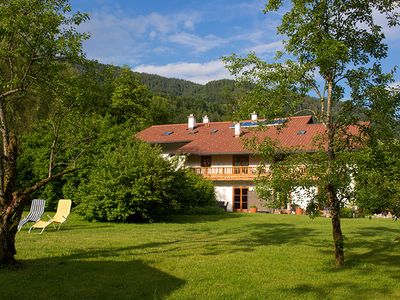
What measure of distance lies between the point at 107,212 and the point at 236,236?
6.91 metres

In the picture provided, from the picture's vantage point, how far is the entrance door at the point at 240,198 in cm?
3297

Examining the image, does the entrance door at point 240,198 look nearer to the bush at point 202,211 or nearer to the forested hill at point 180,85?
the bush at point 202,211

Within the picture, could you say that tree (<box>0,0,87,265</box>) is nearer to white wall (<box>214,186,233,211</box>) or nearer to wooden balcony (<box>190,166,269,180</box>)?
wooden balcony (<box>190,166,269,180</box>)

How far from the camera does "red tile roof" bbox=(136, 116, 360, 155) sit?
107ft

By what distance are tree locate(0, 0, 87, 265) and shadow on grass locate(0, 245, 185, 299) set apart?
34.0 inches

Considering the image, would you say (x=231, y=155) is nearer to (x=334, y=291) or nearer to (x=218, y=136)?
(x=218, y=136)

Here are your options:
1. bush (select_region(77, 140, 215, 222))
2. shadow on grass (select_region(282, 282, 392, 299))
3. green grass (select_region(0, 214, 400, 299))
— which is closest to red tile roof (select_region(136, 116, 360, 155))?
bush (select_region(77, 140, 215, 222))

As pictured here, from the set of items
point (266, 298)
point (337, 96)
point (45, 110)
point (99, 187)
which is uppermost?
point (45, 110)

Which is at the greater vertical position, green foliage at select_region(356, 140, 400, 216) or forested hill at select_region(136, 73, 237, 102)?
forested hill at select_region(136, 73, 237, 102)

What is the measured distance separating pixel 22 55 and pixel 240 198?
2580 cm

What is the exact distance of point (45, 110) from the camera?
93.0ft

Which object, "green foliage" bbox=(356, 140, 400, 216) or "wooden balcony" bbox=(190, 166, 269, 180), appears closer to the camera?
"green foliage" bbox=(356, 140, 400, 216)

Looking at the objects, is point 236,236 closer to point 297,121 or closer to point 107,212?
point 107,212

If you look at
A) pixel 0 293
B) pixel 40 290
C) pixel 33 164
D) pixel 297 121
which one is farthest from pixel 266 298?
pixel 297 121
